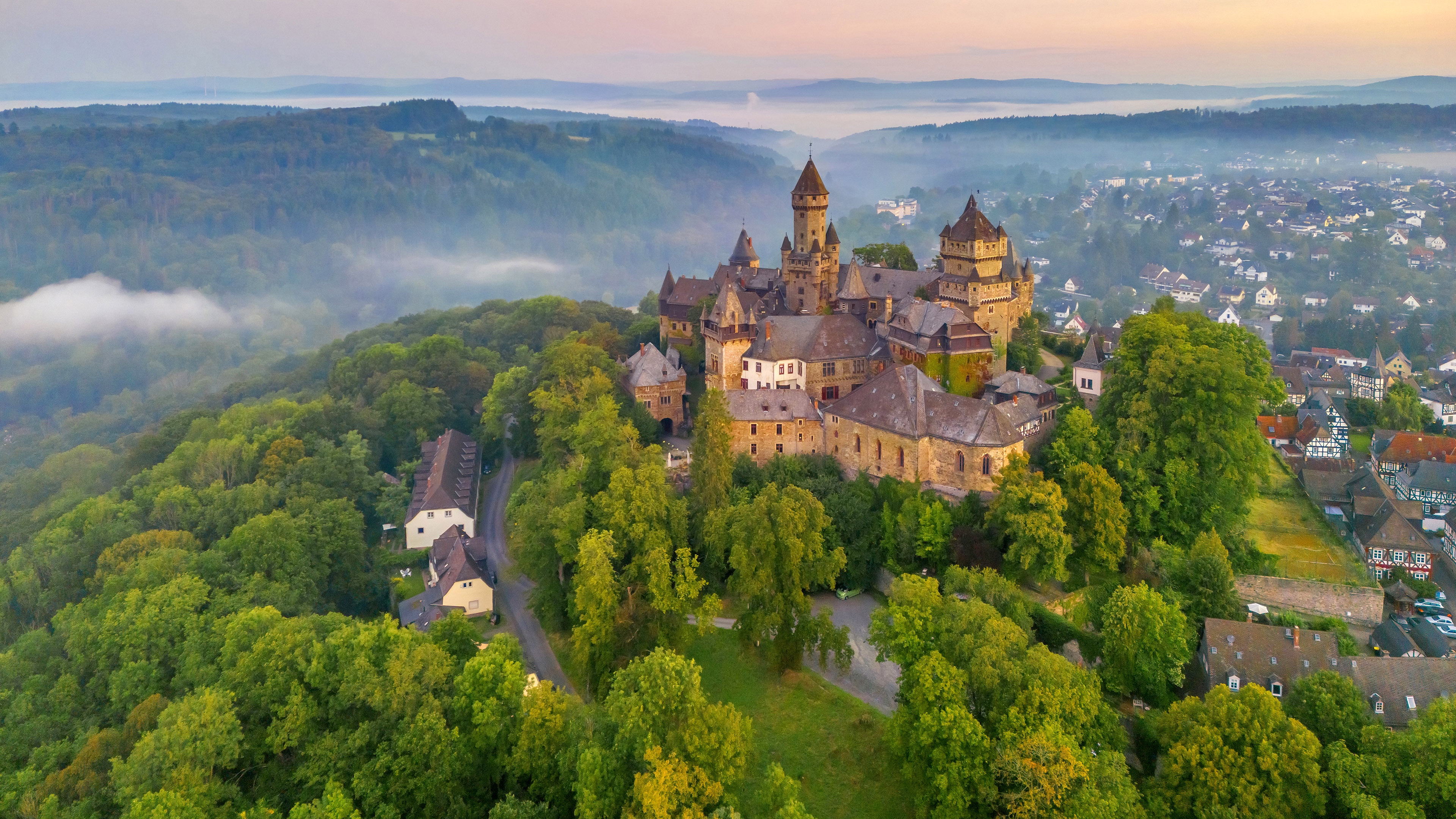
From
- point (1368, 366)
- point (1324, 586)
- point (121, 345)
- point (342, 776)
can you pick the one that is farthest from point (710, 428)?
point (121, 345)

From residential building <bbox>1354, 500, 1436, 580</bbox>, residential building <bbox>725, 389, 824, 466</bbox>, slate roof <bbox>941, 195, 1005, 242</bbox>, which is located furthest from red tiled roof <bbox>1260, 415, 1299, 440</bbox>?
residential building <bbox>725, 389, 824, 466</bbox>

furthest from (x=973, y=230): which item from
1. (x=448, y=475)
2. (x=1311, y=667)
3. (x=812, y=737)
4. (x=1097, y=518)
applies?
(x=448, y=475)

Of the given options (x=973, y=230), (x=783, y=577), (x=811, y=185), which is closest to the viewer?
(x=783, y=577)

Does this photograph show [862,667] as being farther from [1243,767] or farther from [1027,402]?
[1027,402]

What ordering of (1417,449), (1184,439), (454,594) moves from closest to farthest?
1. (1184,439)
2. (454,594)
3. (1417,449)

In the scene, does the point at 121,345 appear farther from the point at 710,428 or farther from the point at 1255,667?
the point at 1255,667

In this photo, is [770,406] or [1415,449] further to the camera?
[1415,449]

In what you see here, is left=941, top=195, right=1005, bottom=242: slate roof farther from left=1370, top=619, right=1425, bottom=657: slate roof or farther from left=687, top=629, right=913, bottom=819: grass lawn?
left=687, top=629, right=913, bottom=819: grass lawn
